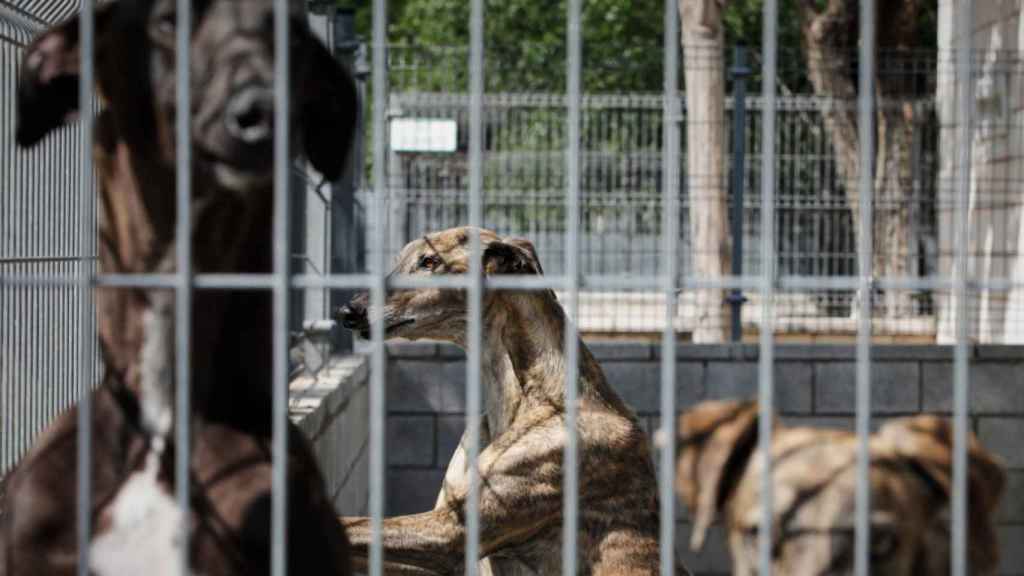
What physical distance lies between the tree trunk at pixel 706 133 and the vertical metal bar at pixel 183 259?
24.8 ft

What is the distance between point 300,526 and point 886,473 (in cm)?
98

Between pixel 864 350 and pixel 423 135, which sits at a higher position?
pixel 423 135

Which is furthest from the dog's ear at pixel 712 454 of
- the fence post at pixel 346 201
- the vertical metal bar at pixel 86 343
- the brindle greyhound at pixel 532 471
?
the fence post at pixel 346 201

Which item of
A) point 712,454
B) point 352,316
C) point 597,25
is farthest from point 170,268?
point 597,25

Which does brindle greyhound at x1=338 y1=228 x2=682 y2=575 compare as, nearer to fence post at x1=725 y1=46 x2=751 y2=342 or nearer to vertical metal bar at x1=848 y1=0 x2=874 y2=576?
vertical metal bar at x1=848 y1=0 x2=874 y2=576

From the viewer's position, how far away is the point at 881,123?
1421 centimetres

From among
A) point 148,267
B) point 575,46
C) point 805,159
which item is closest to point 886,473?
point 575,46

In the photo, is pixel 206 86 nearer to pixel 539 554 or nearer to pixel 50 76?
pixel 50 76

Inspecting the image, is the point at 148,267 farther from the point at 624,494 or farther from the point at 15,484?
the point at 624,494

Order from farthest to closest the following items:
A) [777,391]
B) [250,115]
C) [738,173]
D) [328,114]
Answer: [738,173]
[777,391]
[328,114]
[250,115]

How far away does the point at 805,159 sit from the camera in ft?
35.0

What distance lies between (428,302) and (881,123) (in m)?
10.1

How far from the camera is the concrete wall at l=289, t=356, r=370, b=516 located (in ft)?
18.2

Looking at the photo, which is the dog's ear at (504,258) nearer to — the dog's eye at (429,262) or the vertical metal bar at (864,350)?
the dog's eye at (429,262)
